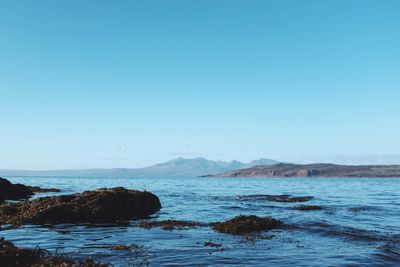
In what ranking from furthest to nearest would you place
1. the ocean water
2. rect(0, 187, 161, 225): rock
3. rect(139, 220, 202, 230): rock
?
rect(0, 187, 161, 225): rock → rect(139, 220, 202, 230): rock → the ocean water

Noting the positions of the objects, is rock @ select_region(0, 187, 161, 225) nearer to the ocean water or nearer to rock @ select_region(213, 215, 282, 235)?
the ocean water

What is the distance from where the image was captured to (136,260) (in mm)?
15875

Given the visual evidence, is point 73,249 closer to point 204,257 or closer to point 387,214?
point 204,257

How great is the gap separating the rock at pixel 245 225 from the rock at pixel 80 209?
26.3 feet

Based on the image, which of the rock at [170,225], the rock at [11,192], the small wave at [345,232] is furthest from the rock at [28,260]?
the rock at [11,192]

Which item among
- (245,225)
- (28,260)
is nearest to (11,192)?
(245,225)

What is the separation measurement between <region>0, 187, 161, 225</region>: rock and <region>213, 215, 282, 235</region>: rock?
8.00 metres

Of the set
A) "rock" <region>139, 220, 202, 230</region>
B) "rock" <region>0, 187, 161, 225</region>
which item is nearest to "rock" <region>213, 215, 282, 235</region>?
"rock" <region>139, 220, 202, 230</region>

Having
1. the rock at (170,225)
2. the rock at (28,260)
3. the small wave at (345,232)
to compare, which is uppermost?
the rock at (28,260)

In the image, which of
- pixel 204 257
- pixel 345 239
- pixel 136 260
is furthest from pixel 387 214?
pixel 136 260

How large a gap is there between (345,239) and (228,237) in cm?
636

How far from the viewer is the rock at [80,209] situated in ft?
88.5

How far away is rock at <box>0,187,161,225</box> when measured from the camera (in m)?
27.0

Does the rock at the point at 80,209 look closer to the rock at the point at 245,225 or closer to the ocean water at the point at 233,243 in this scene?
the ocean water at the point at 233,243
